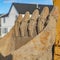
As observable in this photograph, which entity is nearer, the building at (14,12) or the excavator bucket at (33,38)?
the excavator bucket at (33,38)

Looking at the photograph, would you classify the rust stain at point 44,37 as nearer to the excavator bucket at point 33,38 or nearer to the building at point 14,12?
the excavator bucket at point 33,38

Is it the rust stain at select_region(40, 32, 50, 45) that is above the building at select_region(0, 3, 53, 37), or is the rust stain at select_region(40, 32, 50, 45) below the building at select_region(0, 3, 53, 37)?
A: below

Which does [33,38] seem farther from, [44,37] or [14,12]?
[14,12]

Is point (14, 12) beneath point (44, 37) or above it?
above

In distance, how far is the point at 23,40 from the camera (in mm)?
3807

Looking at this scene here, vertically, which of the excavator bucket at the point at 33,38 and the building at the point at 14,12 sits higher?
the building at the point at 14,12

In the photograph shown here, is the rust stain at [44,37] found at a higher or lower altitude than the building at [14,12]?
lower

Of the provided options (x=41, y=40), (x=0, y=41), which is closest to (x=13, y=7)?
(x=0, y=41)

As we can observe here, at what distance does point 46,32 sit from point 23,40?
0.67 m

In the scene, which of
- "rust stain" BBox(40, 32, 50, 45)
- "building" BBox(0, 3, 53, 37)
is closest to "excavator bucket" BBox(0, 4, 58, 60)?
"rust stain" BBox(40, 32, 50, 45)

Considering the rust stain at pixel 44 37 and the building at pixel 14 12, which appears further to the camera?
the building at pixel 14 12

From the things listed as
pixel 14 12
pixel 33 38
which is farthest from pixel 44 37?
pixel 14 12

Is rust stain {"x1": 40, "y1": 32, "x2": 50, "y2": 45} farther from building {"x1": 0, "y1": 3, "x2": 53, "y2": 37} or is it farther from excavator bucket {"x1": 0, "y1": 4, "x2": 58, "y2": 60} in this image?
building {"x1": 0, "y1": 3, "x2": 53, "y2": 37}

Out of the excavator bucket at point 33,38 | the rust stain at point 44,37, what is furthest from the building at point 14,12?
the rust stain at point 44,37
